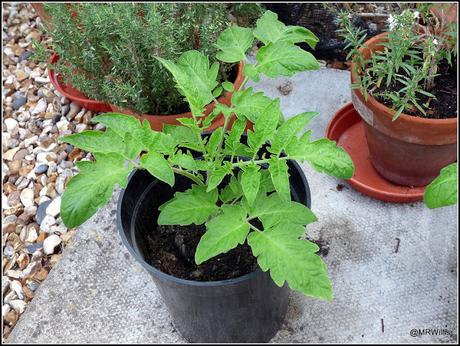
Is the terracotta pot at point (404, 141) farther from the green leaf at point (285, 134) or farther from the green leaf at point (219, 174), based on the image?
the green leaf at point (219, 174)

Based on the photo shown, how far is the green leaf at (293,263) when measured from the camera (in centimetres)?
123

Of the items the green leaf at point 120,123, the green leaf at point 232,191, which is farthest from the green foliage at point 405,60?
the green leaf at point 120,123

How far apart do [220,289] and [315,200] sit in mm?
942

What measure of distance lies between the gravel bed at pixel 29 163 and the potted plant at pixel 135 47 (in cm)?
46

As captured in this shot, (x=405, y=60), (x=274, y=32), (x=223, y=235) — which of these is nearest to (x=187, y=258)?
(x=223, y=235)

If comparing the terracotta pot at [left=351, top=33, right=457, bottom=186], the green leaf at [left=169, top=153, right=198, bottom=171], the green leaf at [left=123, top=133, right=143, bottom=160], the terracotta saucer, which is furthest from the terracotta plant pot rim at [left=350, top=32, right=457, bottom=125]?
the green leaf at [left=123, top=133, right=143, bottom=160]

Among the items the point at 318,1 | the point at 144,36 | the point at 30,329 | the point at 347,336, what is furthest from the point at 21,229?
the point at 318,1

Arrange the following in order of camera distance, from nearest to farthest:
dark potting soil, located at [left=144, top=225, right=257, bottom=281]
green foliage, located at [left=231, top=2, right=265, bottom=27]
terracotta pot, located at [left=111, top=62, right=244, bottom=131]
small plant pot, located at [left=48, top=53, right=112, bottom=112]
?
1. dark potting soil, located at [left=144, top=225, right=257, bottom=281]
2. terracotta pot, located at [left=111, top=62, right=244, bottom=131]
3. green foliage, located at [left=231, top=2, right=265, bottom=27]
4. small plant pot, located at [left=48, top=53, right=112, bottom=112]

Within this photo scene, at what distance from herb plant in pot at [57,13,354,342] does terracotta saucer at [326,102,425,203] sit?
66 cm

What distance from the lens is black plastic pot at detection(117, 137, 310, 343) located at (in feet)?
4.90

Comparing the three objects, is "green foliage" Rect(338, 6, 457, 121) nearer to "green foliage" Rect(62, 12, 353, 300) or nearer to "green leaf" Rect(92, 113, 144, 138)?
"green foliage" Rect(62, 12, 353, 300)

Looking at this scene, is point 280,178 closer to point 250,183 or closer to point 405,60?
point 250,183

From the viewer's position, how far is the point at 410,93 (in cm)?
186

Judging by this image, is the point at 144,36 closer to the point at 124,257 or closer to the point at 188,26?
the point at 188,26
